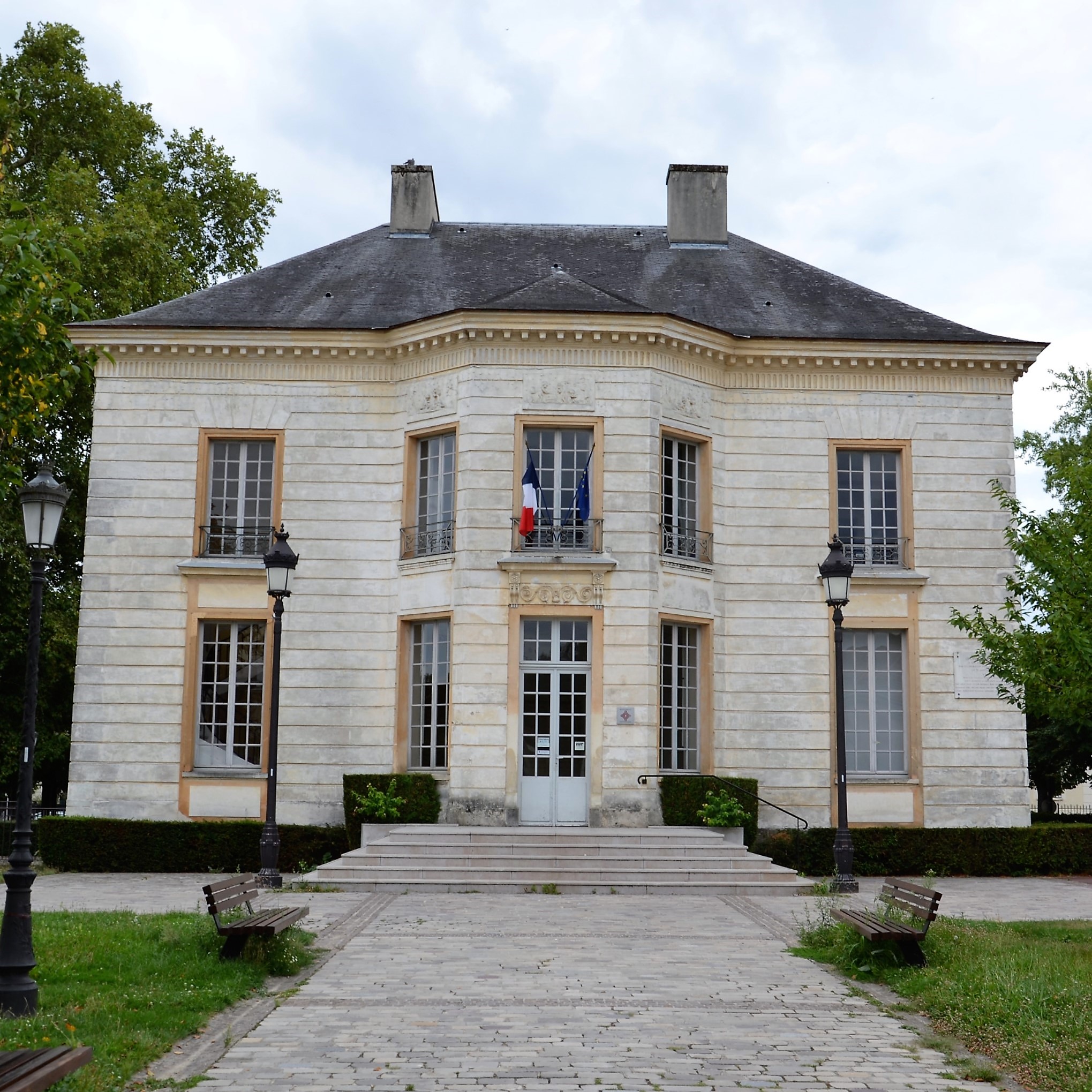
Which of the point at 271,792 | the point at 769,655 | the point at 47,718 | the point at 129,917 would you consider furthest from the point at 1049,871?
the point at 47,718

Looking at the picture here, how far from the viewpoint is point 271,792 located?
606 inches

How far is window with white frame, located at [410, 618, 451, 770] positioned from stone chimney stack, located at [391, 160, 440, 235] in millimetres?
8065

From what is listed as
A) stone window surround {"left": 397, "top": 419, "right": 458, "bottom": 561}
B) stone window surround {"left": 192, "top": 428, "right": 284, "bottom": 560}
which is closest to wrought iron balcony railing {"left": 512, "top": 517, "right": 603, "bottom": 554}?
stone window surround {"left": 397, "top": 419, "right": 458, "bottom": 561}

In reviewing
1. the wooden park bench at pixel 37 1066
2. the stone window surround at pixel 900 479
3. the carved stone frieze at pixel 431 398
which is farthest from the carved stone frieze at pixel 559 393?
the wooden park bench at pixel 37 1066

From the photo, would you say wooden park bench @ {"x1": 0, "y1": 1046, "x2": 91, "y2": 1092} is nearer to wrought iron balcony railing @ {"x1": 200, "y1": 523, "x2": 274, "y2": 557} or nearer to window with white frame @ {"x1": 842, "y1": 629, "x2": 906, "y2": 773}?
wrought iron balcony railing @ {"x1": 200, "y1": 523, "x2": 274, "y2": 557}

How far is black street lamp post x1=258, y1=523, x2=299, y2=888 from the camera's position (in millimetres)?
15062

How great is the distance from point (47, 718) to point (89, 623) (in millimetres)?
7943

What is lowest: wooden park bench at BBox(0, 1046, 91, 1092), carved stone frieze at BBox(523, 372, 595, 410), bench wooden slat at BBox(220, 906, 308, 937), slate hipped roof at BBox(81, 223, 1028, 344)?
bench wooden slat at BBox(220, 906, 308, 937)

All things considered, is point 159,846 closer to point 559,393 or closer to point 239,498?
point 239,498

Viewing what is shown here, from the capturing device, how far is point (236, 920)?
9328mm

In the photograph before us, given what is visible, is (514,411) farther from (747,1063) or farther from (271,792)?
(747,1063)

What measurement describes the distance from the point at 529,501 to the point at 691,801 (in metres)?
4.84

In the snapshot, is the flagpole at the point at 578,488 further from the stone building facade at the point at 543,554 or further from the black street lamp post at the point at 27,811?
the black street lamp post at the point at 27,811

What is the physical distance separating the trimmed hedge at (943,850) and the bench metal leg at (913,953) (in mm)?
8770
